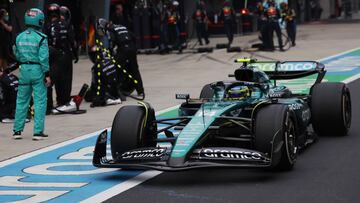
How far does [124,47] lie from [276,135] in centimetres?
821

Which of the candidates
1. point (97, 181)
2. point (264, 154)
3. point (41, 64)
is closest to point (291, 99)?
point (264, 154)

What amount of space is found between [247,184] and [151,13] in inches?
902

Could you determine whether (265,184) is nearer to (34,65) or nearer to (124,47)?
(34,65)

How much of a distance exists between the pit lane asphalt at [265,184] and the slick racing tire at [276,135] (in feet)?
0.55

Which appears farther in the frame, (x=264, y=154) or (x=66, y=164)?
(x=66, y=164)

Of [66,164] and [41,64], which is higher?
[41,64]

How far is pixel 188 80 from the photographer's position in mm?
19547

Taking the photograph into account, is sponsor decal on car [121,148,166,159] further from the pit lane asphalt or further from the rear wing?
the rear wing

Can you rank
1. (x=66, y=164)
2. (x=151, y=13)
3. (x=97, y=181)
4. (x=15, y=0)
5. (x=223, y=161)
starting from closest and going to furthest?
(x=223, y=161) → (x=97, y=181) → (x=66, y=164) → (x=15, y=0) → (x=151, y=13)

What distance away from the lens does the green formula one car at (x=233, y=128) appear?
8.09 m

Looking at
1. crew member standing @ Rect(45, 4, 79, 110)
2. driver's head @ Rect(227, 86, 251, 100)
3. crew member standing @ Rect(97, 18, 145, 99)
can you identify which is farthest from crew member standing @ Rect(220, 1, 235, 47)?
driver's head @ Rect(227, 86, 251, 100)

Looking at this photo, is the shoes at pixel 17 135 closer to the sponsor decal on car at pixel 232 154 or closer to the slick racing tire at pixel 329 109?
the slick racing tire at pixel 329 109

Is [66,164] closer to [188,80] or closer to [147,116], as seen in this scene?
[147,116]

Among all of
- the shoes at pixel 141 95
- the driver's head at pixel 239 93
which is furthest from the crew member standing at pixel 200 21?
the driver's head at pixel 239 93
